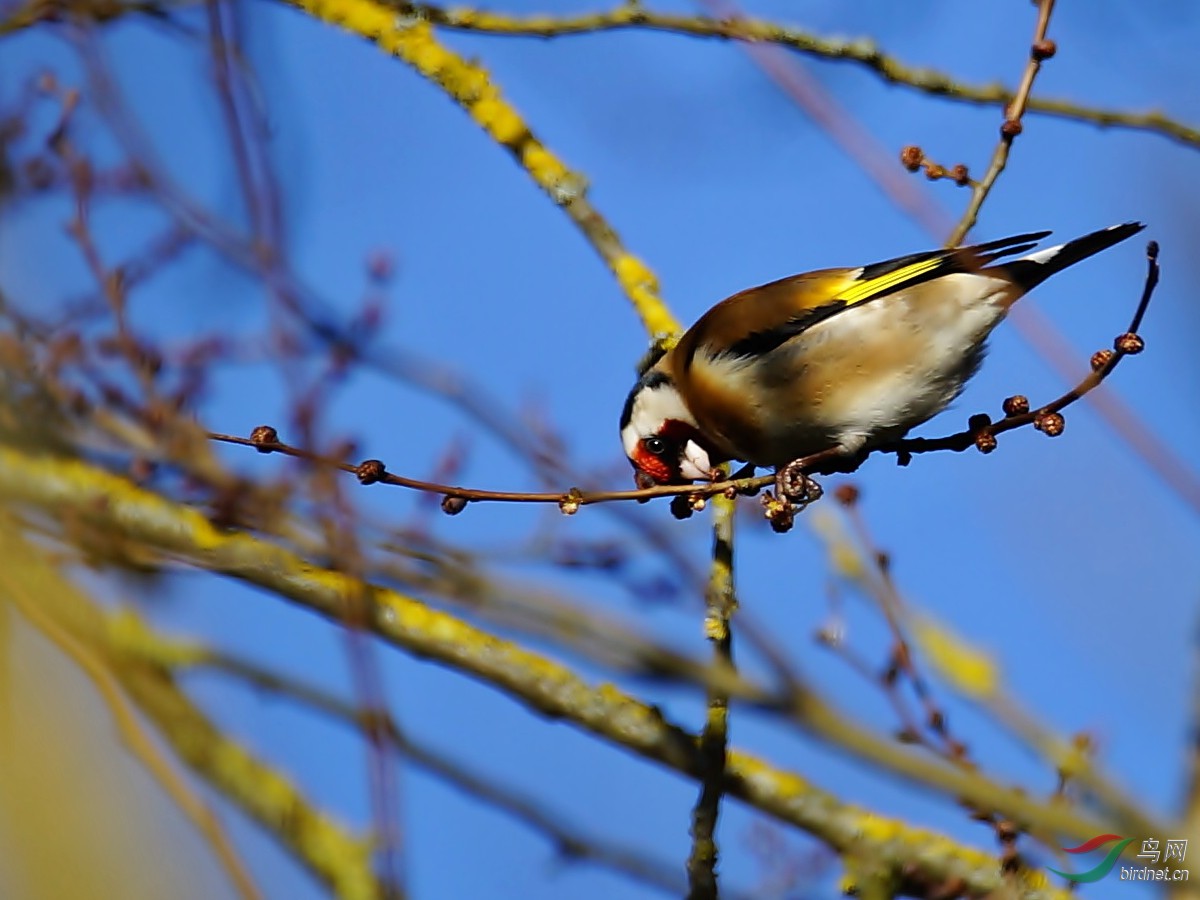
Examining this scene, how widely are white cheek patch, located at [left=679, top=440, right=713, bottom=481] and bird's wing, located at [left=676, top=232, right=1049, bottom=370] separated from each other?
25 centimetres

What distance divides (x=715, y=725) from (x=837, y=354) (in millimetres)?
1125

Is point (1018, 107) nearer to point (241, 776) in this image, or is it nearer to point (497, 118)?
point (497, 118)

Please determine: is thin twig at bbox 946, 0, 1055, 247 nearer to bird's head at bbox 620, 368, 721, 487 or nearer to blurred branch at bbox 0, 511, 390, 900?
bird's head at bbox 620, 368, 721, 487

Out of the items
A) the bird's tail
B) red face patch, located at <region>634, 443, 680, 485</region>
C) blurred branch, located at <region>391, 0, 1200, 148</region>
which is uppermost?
blurred branch, located at <region>391, 0, 1200, 148</region>

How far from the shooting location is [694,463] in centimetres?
379

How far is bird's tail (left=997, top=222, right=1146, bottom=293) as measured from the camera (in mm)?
3092

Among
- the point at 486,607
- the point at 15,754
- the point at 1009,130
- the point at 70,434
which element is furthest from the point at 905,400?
the point at 15,754

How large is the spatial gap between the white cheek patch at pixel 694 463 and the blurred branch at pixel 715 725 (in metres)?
0.65

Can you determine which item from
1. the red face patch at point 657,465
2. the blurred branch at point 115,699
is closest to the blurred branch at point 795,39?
the red face patch at point 657,465

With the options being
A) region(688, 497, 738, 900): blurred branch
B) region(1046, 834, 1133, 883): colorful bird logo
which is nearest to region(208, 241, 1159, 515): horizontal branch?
region(688, 497, 738, 900): blurred branch

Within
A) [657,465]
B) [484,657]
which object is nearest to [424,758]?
[484,657]

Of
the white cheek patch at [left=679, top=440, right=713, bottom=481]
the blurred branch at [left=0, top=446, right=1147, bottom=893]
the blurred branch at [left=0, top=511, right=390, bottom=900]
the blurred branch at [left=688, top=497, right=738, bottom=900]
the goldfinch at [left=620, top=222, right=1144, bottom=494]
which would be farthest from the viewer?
the white cheek patch at [left=679, top=440, right=713, bottom=481]

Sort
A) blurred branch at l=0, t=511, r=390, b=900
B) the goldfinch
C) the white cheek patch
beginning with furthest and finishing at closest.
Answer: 1. the white cheek patch
2. the goldfinch
3. blurred branch at l=0, t=511, r=390, b=900

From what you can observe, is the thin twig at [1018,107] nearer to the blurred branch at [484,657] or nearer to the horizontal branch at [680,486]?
the horizontal branch at [680,486]
